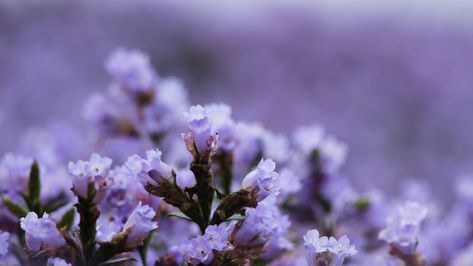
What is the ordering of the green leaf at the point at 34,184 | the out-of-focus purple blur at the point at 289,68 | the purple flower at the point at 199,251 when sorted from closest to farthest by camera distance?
1. the purple flower at the point at 199,251
2. the green leaf at the point at 34,184
3. the out-of-focus purple blur at the point at 289,68

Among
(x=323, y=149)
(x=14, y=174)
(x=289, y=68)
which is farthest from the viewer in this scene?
(x=289, y=68)

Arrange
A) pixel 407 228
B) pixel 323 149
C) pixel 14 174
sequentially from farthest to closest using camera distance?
1. pixel 323 149
2. pixel 14 174
3. pixel 407 228

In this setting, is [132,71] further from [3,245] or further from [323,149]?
[3,245]

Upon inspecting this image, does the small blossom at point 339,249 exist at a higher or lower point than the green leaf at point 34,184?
lower

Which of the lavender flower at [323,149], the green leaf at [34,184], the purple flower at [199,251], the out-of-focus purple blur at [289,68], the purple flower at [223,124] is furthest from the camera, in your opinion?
the out-of-focus purple blur at [289,68]

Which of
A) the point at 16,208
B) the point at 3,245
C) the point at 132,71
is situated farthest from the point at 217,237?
the point at 132,71

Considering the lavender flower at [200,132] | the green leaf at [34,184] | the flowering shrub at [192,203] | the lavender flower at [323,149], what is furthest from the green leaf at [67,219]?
the lavender flower at [323,149]

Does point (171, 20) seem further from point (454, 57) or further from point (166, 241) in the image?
point (166, 241)

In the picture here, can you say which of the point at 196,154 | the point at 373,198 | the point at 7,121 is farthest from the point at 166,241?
the point at 7,121

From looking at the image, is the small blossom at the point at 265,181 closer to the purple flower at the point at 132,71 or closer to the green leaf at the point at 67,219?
the green leaf at the point at 67,219
